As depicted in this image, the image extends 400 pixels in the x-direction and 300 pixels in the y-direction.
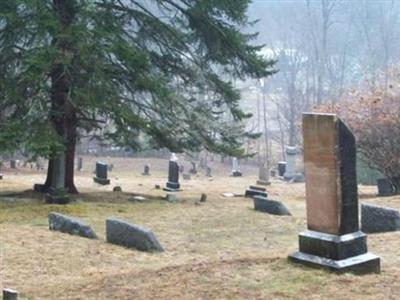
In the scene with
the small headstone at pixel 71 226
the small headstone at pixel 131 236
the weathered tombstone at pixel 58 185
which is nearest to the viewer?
the small headstone at pixel 131 236

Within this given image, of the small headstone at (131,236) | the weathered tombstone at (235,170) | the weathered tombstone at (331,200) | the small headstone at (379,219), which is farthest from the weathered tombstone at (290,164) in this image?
the weathered tombstone at (331,200)

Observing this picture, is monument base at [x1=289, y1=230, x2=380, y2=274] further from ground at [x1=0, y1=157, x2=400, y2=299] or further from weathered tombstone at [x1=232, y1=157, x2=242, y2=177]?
weathered tombstone at [x1=232, y1=157, x2=242, y2=177]

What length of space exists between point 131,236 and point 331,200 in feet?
10.7

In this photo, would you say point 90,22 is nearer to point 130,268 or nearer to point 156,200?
point 156,200

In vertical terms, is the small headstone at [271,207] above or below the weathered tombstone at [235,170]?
below

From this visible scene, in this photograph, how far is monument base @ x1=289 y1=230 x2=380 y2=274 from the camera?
19.6 ft

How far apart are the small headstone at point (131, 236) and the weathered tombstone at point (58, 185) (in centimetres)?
420

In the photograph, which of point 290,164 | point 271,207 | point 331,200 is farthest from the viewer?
point 290,164

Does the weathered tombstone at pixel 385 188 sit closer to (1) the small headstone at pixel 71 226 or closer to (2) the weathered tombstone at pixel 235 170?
(1) the small headstone at pixel 71 226

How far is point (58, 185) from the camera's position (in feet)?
43.9

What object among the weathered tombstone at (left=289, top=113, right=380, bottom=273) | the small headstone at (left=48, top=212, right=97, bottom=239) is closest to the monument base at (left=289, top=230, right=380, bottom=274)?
the weathered tombstone at (left=289, top=113, right=380, bottom=273)

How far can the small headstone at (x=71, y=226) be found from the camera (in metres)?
9.03

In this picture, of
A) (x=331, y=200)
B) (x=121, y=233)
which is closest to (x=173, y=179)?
(x=121, y=233)

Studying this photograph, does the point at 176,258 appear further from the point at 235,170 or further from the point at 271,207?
the point at 235,170
